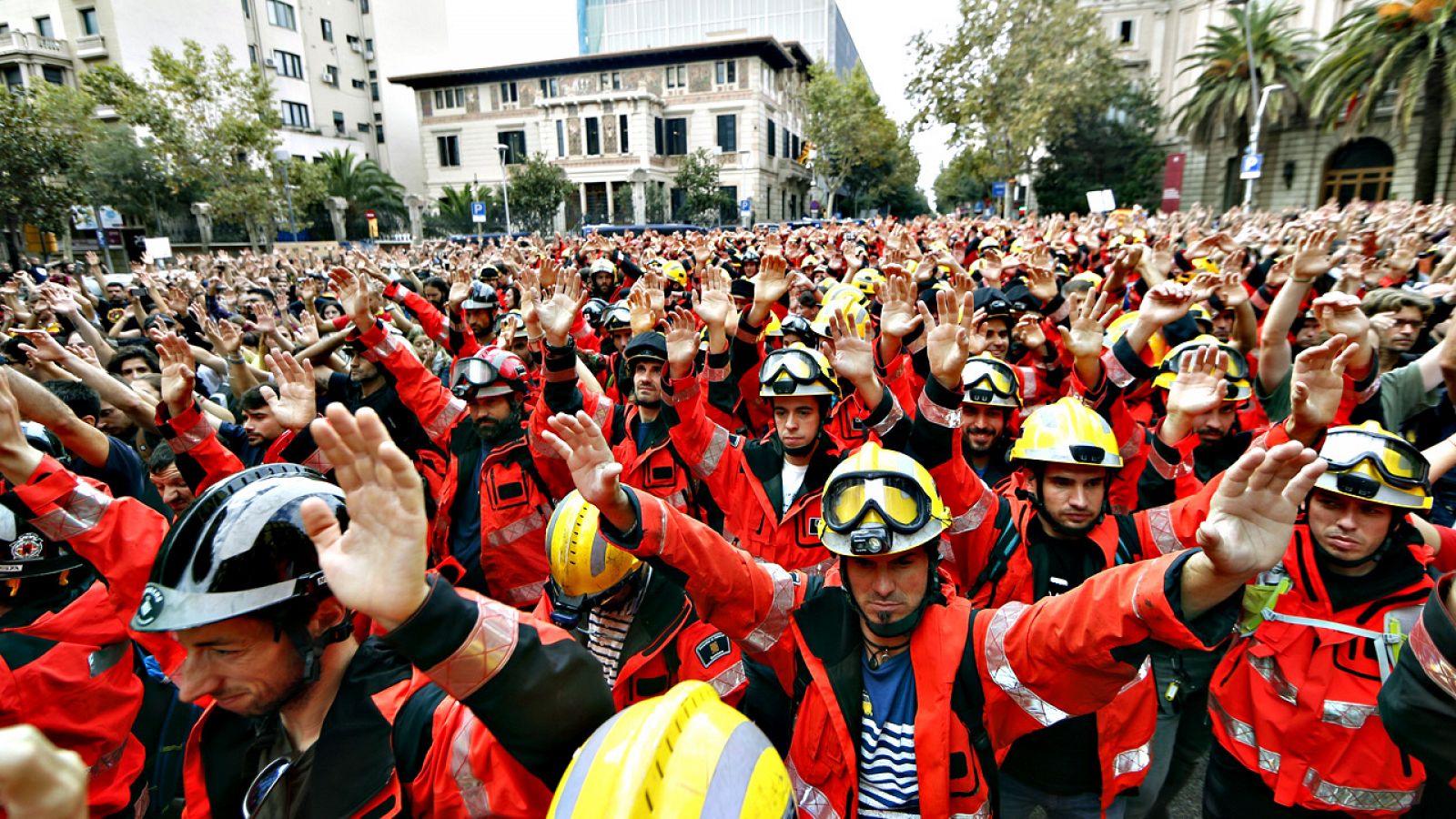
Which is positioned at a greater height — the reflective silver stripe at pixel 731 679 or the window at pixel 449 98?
the window at pixel 449 98

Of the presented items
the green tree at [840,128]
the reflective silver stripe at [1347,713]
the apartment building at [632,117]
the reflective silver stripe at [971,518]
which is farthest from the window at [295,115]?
the reflective silver stripe at [1347,713]

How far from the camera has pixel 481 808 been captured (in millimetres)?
1764

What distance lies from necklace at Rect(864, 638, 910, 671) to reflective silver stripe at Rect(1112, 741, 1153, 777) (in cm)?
108

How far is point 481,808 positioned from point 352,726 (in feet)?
1.22

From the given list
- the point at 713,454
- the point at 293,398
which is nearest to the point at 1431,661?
the point at 713,454

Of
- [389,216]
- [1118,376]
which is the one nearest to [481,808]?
[1118,376]

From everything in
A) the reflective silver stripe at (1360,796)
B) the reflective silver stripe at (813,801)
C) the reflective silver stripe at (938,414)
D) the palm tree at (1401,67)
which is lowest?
the reflective silver stripe at (1360,796)

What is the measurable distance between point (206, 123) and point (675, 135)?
33.2 meters

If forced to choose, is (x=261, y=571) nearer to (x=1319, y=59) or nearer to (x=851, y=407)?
(x=851, y=407)

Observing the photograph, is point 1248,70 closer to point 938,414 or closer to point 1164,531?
point 1164,531

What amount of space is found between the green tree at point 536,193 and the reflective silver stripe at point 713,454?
43973mm

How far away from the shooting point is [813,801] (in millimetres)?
2424

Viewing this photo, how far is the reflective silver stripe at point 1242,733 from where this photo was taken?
109 inches

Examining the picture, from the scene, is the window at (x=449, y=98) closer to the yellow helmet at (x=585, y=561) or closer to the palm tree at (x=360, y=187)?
the palm tree at (x=360, y=187)
